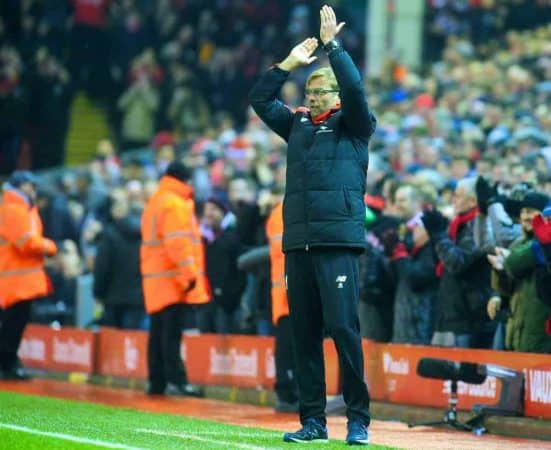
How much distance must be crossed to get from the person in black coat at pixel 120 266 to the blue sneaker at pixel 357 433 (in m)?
7.84

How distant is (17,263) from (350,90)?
291 inches

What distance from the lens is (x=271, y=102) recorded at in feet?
37.6

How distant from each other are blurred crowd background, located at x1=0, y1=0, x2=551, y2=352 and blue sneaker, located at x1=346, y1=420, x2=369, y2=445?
2.50 metres

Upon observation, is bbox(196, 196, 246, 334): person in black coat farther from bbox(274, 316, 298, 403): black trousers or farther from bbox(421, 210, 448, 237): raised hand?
bbox(421, 210, 448, 237): raised hand

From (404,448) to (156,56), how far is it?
23.1 m

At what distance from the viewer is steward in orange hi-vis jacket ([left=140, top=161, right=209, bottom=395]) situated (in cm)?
1575

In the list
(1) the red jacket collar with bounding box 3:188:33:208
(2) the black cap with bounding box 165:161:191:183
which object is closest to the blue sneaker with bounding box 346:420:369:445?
(2) the black cap with bounding box 165:161:191:183

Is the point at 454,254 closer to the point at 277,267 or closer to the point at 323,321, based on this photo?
the point at 277,267

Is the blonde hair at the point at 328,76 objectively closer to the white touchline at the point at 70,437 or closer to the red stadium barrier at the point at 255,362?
the white touchline at the point at 70,437

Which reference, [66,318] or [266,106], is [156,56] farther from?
[266,106]

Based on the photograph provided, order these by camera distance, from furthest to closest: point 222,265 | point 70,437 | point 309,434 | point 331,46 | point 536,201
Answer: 1. point 222,265
2. point 536,201
3. point 309,434
4. point 70,437
5. point 331,46

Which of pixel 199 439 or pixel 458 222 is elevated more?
pixel 458 222

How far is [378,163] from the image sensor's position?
18031 millimetres

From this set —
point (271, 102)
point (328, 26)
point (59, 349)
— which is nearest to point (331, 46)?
point (328, 26)
